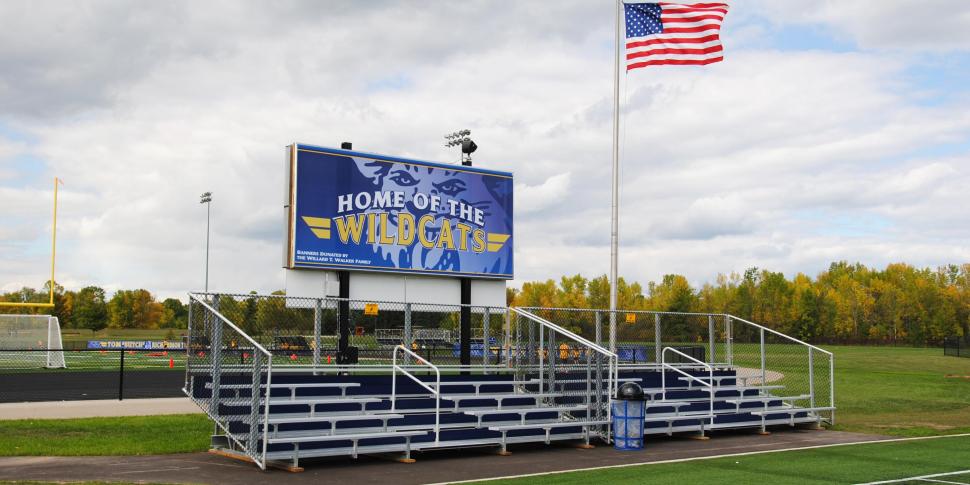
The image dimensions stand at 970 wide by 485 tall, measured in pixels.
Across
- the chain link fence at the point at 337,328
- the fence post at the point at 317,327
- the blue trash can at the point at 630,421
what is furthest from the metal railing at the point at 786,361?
the fence post at the point at 317,327

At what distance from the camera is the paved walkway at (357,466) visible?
37.1 ft

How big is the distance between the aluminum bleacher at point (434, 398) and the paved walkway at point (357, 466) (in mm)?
274

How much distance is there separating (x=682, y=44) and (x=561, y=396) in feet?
27.5

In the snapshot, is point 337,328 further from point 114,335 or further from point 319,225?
point 114,335

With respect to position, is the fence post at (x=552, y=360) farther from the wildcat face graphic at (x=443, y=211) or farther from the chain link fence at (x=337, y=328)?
the wildcat face graphic at (x=443, y=211)

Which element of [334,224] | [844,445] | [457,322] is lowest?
[844,445]

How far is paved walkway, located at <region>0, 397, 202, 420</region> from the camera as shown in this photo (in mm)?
17281

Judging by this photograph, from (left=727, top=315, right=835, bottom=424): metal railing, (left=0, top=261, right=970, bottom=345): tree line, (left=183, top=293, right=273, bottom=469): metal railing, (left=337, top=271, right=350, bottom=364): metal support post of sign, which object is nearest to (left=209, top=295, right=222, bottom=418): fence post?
A: (left=183, top=293, right=273, bottom=469): metal railing

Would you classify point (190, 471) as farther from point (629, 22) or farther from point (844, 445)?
point (629, 22)

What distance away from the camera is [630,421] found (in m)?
15.0

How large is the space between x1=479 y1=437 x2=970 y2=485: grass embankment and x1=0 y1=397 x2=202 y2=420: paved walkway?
10157mm

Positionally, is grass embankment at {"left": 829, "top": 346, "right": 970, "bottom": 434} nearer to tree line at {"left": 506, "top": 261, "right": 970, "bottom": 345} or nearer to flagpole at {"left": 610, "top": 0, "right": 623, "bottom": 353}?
flagpole at {"left": 610, "top": 0, "right": 623, "bottom": 353}

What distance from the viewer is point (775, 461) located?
13.6m

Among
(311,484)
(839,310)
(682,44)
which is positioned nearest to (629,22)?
(682,44)
